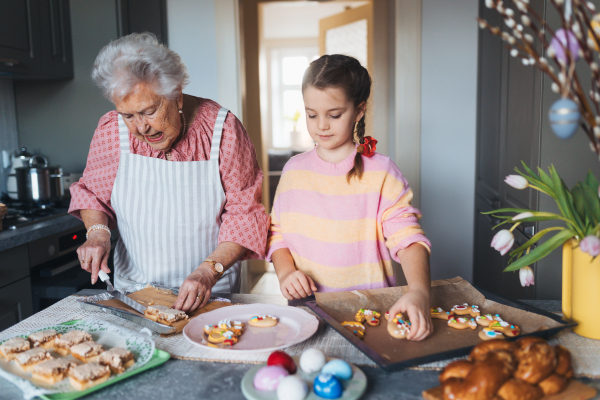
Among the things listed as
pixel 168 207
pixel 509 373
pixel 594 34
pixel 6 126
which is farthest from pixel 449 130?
pixel 6 126

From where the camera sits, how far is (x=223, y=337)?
92cm

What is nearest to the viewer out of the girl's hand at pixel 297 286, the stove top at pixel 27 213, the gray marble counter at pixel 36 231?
the girl's hand at pixel 297 286

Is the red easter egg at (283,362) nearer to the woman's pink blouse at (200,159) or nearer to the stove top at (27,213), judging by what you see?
the woman's pink blouse at (200,159)

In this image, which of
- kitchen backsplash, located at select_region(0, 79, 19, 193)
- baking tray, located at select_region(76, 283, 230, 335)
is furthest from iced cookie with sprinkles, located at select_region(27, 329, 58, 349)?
kitchen backsplash, located at select_region(0, 79, 19, 193)

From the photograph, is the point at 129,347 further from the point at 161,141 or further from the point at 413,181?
the point at 413,181

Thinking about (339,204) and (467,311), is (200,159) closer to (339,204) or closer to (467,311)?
(339,204)

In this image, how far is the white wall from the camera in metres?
2.53

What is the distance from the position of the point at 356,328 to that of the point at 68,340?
551 millimetres

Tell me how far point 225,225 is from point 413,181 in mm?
1528

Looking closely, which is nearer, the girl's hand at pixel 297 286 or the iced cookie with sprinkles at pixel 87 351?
the iced cookie with sprinkles at pixel 87 351

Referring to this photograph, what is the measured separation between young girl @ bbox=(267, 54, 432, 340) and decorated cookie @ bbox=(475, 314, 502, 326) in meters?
0.21

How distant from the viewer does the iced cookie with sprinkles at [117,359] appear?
800 millimetres

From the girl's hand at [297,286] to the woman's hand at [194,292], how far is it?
0.19m

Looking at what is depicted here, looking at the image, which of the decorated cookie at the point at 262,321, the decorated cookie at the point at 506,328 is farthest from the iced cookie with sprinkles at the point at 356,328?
the decorated cookie at the point at 506,328
